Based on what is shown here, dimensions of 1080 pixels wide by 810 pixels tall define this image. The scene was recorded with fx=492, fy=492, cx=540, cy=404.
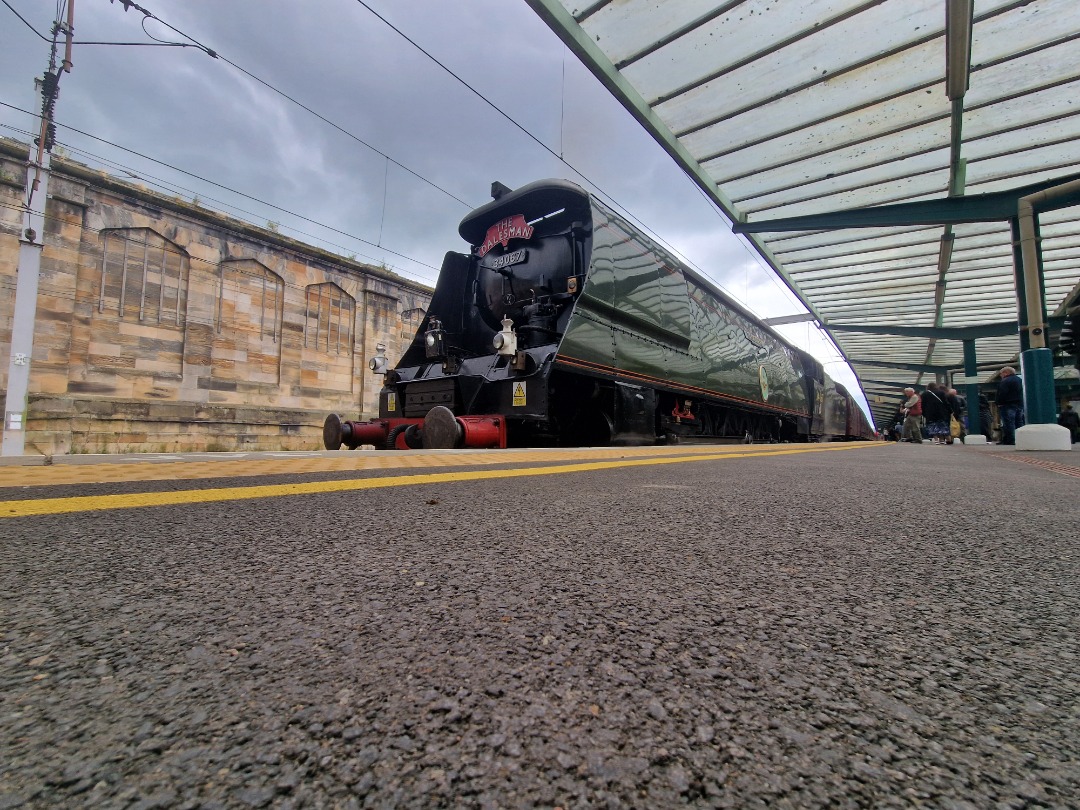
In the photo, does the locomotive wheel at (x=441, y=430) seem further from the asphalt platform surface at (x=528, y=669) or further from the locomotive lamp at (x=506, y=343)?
the asphalt platform surface at (x=528, y=669)

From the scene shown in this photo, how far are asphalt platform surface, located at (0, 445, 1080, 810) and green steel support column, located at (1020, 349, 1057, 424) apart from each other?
8.30m

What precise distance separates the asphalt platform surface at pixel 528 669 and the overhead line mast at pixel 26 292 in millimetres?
8163

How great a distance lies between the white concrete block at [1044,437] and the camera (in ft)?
21.5

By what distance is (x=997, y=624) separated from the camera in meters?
0.69

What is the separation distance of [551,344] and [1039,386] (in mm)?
7323

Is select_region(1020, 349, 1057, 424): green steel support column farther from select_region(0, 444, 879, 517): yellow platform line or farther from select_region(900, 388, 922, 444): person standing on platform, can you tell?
select_region(0, 444, 879, 517): yellow platform line

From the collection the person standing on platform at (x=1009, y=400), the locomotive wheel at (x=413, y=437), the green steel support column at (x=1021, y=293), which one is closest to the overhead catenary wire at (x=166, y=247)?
the locomotive wheel at (x=413, y=437)

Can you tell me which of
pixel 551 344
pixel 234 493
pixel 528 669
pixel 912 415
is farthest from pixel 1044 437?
pixel 234 493

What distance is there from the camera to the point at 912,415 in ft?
43.2

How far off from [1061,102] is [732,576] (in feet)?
29.2

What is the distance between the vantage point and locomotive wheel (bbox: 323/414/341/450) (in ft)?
18.2

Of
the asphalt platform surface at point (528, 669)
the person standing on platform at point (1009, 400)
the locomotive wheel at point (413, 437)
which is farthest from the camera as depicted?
the person standing on platform at point (1009, 400)

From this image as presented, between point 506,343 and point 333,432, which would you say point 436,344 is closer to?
point 506,343

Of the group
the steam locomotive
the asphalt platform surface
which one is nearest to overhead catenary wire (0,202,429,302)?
the steam locomotive
